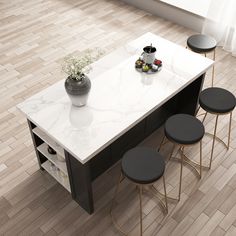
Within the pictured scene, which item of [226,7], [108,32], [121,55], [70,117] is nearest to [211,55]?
[226,7]

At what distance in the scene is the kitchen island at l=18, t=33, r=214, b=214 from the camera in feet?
8.70

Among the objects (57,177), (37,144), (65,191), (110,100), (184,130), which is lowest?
(65,191)

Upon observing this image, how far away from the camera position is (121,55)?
11.2ft

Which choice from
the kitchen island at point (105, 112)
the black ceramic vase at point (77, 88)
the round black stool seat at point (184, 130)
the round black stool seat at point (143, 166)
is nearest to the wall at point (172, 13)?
the kitchen island at point (105, 112)

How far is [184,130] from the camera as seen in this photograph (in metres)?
2.85

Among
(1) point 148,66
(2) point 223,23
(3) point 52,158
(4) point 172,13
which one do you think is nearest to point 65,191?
(3) point 52,158

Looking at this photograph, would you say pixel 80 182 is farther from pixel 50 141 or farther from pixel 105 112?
pixel 105 112

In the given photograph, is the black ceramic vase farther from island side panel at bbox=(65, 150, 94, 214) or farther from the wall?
the wall

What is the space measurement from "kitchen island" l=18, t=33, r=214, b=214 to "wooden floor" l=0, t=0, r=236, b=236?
16 centimetres

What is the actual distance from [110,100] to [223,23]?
257 centimetres

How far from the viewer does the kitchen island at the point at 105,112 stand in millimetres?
2650

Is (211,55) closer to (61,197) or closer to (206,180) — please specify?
(206,180)

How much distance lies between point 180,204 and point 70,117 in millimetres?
1204

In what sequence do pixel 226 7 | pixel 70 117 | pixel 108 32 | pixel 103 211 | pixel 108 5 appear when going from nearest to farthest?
pixel 70 117
pixel 103 211
pixel 226 7
pixel 108 32
pixel 108 5
